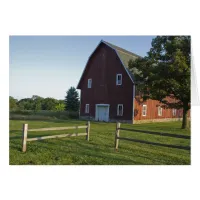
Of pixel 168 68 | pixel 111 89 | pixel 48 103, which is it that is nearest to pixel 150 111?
pixel 111 89

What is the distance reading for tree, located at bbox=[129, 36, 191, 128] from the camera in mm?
15539

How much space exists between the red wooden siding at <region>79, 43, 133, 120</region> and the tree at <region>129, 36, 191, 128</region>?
3.12m

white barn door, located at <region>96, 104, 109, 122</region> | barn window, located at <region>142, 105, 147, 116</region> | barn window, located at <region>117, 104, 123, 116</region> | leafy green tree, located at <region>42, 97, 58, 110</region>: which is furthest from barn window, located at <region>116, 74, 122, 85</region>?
leafy green tree, located at <region>42, 97, 58, 110</region>

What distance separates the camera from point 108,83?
22219 millimetres

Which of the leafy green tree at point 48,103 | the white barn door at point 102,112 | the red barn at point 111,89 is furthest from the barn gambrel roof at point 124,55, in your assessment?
the leafy green tree at point 48,103

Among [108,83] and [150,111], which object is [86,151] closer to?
[108,83]

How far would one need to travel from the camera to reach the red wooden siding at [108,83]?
2123cm

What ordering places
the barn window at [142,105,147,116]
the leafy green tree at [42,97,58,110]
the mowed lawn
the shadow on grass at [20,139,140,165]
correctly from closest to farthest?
1. the mowed lawn
2. the shadow on grass at [20,139,140,165]
3. the leafy green tree at [42,97,58,110]
4. the barn window at [142,105,147,116]

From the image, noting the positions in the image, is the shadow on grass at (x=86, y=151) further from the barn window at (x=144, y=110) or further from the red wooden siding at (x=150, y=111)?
the barn window at (x=144, y=110)

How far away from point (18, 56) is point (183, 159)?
7.02 metres

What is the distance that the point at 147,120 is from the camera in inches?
892

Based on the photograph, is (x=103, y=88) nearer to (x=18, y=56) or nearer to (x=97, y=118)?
(x=97, y=118)

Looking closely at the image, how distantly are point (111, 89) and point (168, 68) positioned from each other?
7.01m

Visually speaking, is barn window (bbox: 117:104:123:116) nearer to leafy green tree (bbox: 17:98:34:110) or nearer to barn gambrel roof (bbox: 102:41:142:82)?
barn gambrel roof (bbox: 102:41:142:82)
